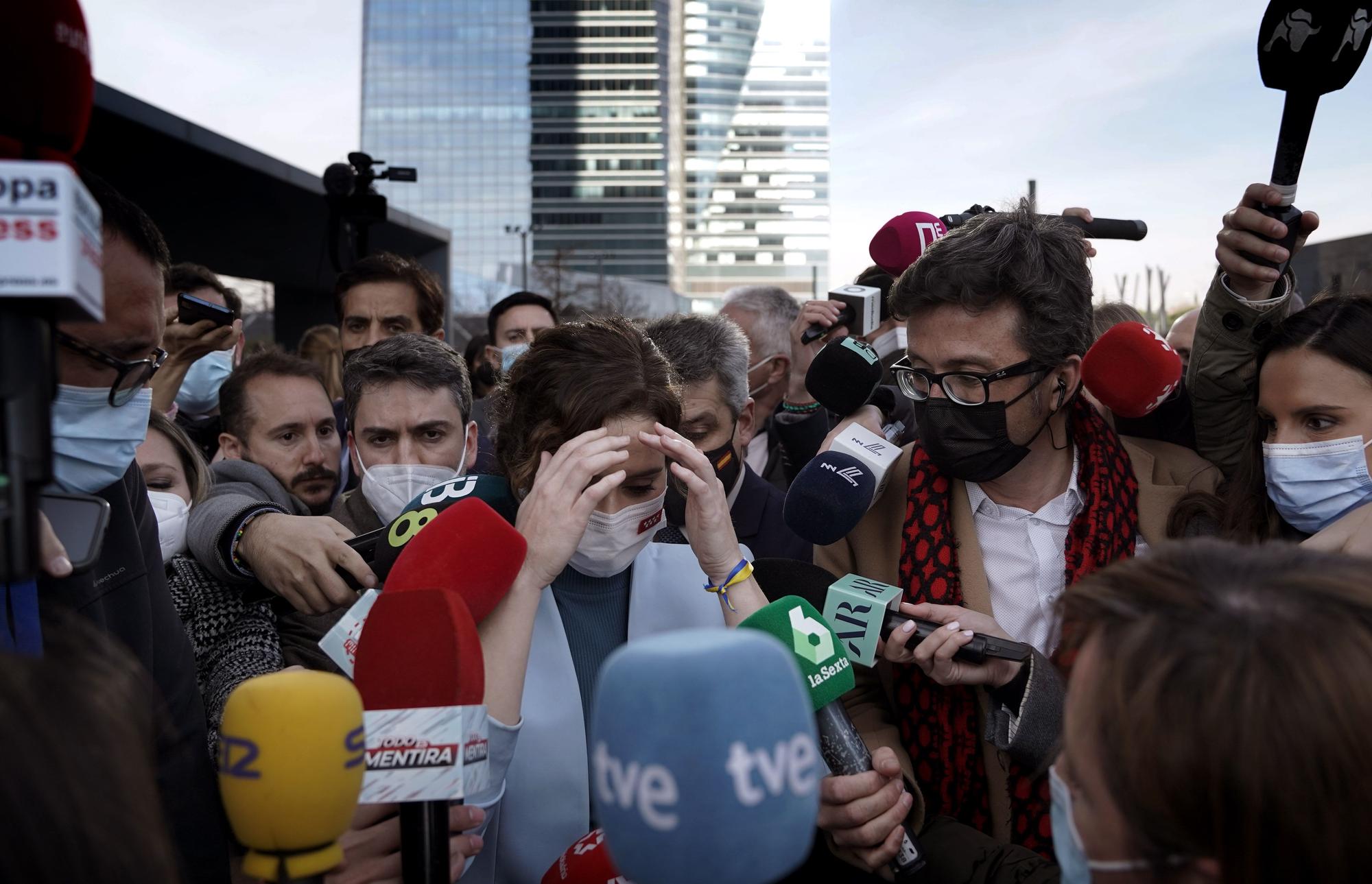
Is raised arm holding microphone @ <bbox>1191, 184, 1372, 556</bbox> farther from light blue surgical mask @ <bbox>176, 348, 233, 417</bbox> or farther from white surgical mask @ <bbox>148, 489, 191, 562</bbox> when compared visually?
light blue surgical mask @ <bbox>176, 348, 233, 417</bbox>

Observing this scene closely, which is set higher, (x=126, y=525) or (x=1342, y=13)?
(x=1342, y=13)

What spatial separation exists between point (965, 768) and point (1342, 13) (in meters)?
1.74

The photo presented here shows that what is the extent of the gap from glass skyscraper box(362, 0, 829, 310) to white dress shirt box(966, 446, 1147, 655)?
90518 millimetres

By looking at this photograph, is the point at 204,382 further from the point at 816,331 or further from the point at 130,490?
the point at 816,331

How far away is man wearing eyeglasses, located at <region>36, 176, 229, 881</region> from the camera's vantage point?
5.37 ft

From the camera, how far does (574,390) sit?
7.04 ft

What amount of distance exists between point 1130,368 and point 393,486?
2021mm

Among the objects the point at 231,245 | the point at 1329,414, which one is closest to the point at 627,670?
the point at 1329,414

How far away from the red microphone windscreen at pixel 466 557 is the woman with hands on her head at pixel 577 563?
3.0 inches

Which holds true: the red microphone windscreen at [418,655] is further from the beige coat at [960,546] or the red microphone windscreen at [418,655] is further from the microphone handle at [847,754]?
the beige coat at [960,546]

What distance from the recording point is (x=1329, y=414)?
210cm

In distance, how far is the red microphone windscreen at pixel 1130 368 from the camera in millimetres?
2215

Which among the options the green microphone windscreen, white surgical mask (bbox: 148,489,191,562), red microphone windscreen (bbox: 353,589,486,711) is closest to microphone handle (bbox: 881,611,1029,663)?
the green microphone windscreen

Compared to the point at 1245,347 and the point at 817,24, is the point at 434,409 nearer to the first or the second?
the point at 1245,347
